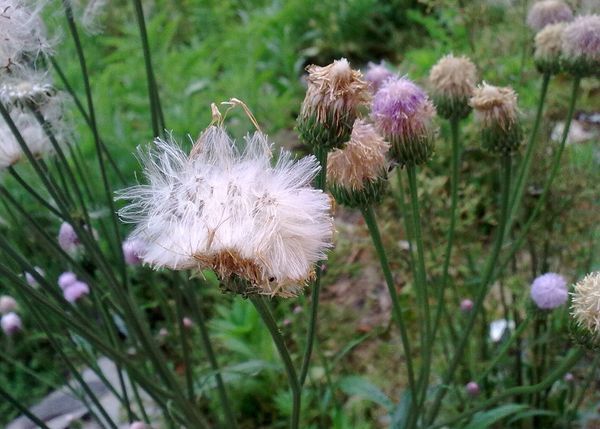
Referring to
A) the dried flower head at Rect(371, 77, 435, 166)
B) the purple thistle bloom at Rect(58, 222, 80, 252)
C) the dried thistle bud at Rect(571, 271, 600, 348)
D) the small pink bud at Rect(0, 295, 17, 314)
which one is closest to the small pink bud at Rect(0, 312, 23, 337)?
the small pink bud at Rect(0, 295, 17, 314)

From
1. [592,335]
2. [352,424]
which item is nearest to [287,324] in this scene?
[352,424]

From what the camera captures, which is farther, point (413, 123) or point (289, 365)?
point (413, 123)

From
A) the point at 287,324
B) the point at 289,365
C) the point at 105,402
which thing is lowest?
the point at 105,402

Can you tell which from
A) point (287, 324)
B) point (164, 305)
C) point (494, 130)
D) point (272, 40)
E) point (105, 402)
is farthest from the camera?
point (272, 40)

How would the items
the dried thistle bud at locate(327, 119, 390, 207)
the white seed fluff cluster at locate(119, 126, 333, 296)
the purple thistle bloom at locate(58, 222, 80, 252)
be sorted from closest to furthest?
the white seed fluff cluster at locate(119, 126, 333, 296) → the dried thistle bud at locate(327, 119, 390, 207) → the purple thistle bloom at locate(58, 222, 80, 252)

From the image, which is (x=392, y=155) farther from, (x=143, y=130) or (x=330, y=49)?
(x=330, y=49)

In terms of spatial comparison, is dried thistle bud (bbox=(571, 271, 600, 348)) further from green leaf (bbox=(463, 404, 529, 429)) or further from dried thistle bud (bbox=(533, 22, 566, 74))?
dried thistle bud (bbox=(533, 22, 566, 74))

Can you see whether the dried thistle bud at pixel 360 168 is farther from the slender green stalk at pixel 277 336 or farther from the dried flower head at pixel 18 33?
the dried flower head at pixel 18 33
